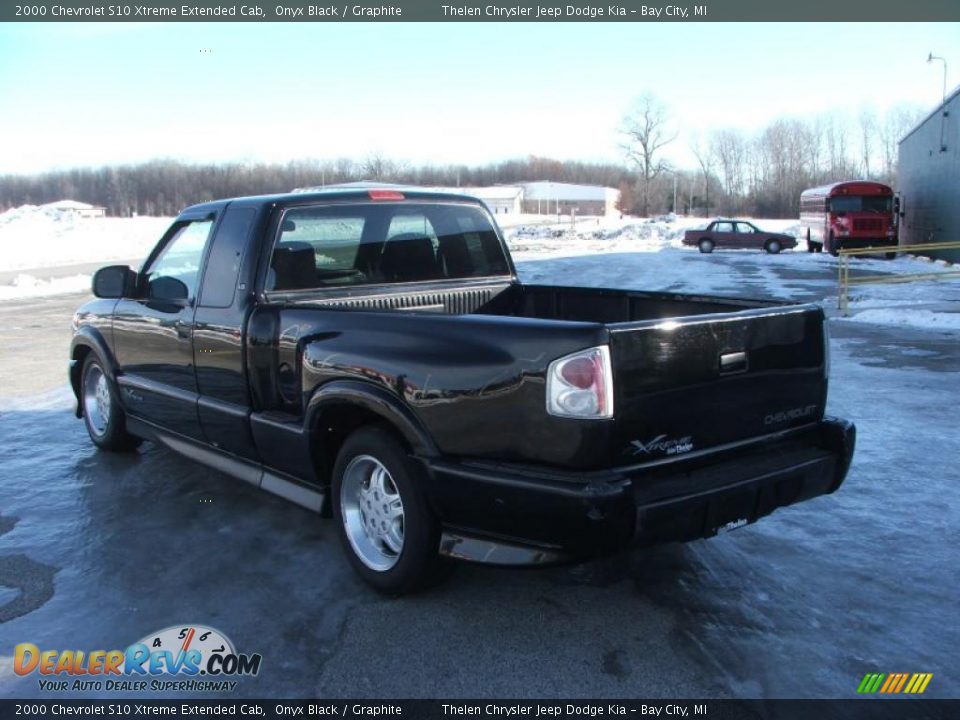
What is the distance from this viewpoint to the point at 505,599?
377 cm

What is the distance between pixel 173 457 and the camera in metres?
6.11

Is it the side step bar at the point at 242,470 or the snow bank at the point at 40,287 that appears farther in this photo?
the snow bank at the point at 40,287

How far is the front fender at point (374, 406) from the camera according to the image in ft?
11.3

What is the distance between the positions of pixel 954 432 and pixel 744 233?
35074mm

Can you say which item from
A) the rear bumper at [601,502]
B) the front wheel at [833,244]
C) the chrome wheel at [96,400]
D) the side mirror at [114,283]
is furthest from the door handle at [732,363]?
the front wheel at [833,244]

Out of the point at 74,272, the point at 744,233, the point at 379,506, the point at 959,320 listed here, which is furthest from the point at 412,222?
the point at 744,233

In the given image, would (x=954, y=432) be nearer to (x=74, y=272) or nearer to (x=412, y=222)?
(x=412, y=222)

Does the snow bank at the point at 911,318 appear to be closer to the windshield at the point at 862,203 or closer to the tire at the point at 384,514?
the tire at the point at 384,514

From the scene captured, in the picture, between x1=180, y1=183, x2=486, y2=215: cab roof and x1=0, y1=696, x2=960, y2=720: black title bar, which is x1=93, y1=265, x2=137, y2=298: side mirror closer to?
x1=180, y1=183, x2=486, y2=215: cab roof

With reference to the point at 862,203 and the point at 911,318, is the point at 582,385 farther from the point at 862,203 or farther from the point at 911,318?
the point at 862,203

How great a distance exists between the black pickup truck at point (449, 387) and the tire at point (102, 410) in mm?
535

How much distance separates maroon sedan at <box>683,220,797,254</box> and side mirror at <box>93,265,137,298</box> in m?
37.1

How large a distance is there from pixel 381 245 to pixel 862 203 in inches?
1318

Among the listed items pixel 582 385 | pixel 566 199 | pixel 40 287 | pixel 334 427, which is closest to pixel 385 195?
pixel 334 427
